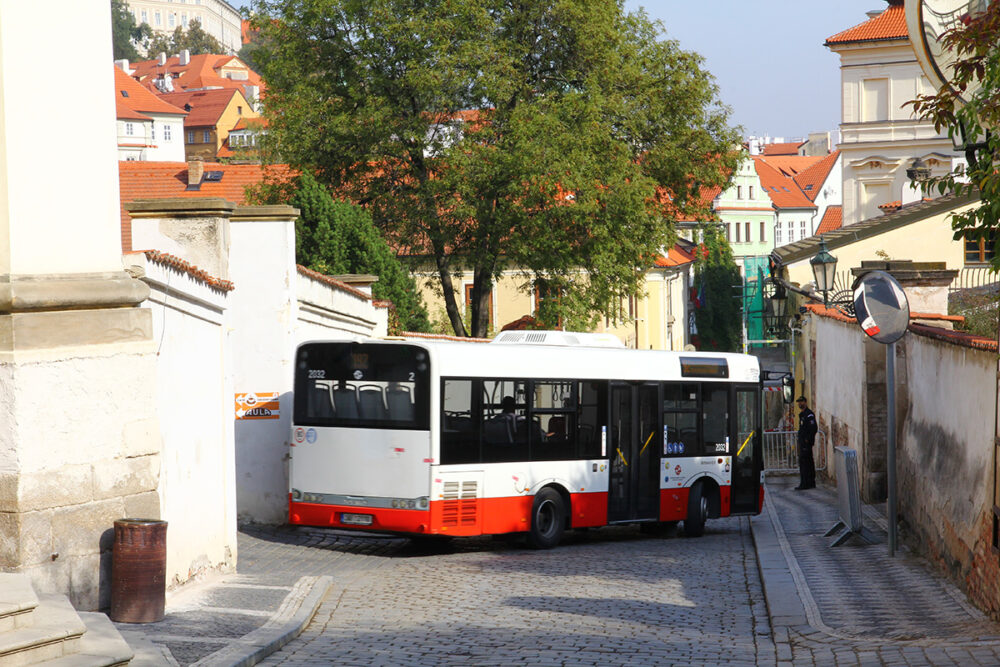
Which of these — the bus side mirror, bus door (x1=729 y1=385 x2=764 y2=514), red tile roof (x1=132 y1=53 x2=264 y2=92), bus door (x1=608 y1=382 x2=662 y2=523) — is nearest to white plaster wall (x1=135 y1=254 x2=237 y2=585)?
bus door (x1=608 y1=382 x2=662 y2=523)

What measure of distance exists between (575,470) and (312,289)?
16.1 feet

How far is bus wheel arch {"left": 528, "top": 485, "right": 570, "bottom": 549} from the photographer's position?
683 inches

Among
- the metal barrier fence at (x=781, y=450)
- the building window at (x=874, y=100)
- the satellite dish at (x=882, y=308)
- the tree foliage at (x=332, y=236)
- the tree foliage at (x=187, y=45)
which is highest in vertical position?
the tree foliage at (x=187, y=45)

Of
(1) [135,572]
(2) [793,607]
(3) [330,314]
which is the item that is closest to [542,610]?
(2) [793,607]

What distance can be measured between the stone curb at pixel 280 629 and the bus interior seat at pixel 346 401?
3376mm

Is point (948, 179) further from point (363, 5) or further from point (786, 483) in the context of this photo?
point (363, 5)

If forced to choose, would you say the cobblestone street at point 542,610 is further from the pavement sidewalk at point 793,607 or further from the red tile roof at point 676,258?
the red tile roof at point 676,258

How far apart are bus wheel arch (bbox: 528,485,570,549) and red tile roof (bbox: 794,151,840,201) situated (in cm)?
10961

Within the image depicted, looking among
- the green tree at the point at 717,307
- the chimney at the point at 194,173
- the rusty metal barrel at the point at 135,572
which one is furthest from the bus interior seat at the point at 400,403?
the green tree at the point at 717,307

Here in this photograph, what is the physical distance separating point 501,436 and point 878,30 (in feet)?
164

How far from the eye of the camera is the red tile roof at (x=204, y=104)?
14300cm

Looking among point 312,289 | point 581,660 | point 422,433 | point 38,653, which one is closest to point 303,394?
point 422,433

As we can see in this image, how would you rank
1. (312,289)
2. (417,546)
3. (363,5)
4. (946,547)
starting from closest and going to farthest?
(946,547), (417,546), (312,289), (363,5)

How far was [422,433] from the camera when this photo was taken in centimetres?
1591
